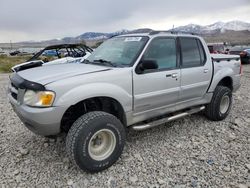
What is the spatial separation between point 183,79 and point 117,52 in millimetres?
1230

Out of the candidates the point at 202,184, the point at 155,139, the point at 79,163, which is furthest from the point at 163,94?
the point at 79,163

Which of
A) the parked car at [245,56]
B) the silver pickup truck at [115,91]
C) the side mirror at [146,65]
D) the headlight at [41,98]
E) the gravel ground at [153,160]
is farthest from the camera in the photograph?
the parked car at [245,56]

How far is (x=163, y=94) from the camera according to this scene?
380 cm

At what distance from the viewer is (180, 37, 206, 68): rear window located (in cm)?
422

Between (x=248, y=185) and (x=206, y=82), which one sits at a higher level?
(x=206, y=82)

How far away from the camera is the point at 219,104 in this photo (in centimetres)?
491

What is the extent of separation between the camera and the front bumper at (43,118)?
2820mm

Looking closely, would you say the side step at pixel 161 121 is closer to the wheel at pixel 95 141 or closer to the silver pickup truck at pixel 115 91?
the silver pickup truck at pixel 115 91

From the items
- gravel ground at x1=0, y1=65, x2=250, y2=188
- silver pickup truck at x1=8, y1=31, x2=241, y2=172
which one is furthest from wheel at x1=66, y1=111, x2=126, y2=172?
gravel ground at x1=0, y1=65, x2=250, y2=188

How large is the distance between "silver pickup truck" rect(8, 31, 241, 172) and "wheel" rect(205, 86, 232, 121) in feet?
0.07

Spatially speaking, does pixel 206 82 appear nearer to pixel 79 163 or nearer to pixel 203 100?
pixel 203 100

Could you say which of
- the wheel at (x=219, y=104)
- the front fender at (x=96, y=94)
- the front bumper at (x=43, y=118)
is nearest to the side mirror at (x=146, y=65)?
the front fender at (x=96, y=94)

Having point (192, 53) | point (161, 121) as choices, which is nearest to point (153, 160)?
point (161, 121)

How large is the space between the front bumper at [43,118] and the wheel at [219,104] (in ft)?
10.6
